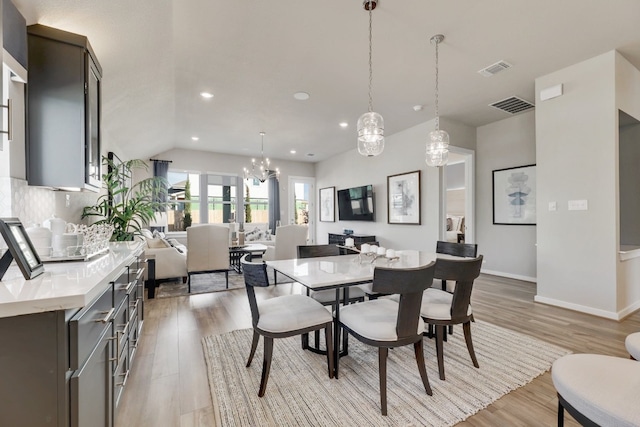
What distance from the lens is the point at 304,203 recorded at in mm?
8914

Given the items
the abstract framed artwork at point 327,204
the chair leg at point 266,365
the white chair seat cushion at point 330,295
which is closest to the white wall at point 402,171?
the abstract framed artwork at point 327,204

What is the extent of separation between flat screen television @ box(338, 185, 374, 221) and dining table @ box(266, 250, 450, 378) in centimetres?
375

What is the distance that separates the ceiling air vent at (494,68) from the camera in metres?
3.14

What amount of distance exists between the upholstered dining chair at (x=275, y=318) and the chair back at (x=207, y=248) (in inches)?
106

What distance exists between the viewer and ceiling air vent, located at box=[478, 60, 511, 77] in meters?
3.14

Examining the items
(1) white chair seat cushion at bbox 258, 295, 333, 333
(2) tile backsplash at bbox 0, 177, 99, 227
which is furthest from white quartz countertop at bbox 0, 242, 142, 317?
(1) white chair seat cushion at bbox 258, 295, 333, 333

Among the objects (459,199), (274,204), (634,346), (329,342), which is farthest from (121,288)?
(459,199)

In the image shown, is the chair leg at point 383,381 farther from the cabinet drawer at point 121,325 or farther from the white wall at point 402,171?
the white wall at point 402,171

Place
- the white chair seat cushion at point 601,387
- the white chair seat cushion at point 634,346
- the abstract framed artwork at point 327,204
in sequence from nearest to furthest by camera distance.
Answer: the white chair seat cushion at point 601,387, the white chair seat cushion at point 634,346, the abstract framed artwork at point 327,204

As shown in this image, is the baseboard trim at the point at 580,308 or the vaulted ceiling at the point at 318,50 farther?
the baseboard trim at the point at 580,308

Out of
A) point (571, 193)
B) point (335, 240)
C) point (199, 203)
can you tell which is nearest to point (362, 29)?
point (571, 193)

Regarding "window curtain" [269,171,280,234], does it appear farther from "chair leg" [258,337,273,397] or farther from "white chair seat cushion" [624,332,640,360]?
"white chair seat cushion" [624,332,640,360]

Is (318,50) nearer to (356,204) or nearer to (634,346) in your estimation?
(634,346)

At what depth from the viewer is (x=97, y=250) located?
1.89 m
